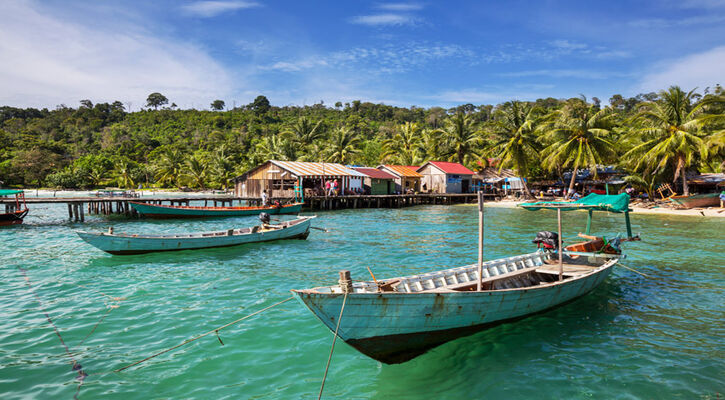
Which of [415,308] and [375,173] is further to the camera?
[375,173]

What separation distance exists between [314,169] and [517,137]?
2327 cm

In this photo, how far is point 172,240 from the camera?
1602cm

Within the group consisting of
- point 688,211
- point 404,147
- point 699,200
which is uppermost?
point 404,147

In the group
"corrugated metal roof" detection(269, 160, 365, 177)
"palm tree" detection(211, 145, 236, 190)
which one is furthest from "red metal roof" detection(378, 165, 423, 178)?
"palm tree" detection(211, 145, 236, 190)

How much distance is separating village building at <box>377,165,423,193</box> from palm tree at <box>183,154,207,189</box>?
30.3 m

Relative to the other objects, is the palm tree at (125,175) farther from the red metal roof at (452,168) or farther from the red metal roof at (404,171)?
the red metal roof at (452,168)

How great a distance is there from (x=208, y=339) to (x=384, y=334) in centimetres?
377

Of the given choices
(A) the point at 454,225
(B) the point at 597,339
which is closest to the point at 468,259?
(B) the point at 597,339

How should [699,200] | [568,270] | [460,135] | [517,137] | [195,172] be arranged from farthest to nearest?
[195,172], [460,135], [517,137], [699,200], [568,270]

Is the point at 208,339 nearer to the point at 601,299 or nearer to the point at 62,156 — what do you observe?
the point at 601,299

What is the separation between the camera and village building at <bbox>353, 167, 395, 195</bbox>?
151ft

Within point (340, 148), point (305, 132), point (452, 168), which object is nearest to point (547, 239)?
point (452, 168)

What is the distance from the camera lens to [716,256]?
15859mm

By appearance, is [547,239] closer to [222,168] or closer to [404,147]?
[404,147]
